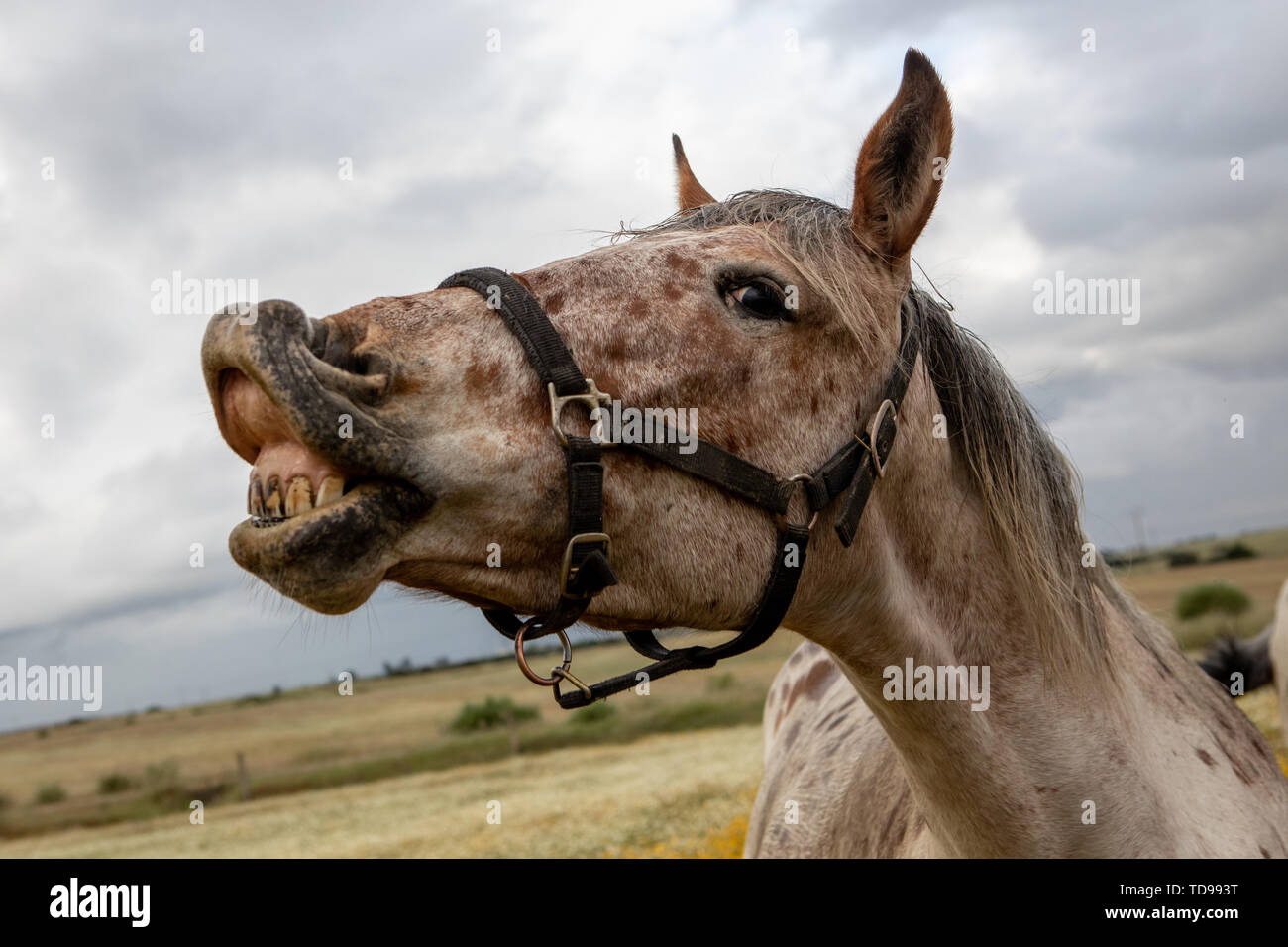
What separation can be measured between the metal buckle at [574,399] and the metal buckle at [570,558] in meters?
0.21

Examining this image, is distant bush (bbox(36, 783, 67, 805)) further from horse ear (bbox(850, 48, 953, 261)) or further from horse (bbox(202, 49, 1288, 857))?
horse ear (bbox(850, 48, 953, 261))

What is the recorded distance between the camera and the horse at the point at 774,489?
1800 millimetres

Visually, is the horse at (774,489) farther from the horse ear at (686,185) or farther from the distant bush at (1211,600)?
the distant bush at (1211,600)

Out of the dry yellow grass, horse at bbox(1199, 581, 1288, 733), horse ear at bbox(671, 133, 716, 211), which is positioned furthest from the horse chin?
the dry yellow grass

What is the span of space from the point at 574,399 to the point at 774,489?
577 mm

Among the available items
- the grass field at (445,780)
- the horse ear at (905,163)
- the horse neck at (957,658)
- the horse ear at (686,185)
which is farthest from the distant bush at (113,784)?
the horse ear at (905,163)

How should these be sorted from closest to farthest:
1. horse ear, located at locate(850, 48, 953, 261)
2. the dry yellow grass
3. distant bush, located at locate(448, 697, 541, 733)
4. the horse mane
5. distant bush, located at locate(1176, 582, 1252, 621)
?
horse ear, located at locate(850, 48, 953, 261), the horse mane, the dry yellow grass, distant bush, located at locate(1176, 582, 1252, 621), distant bush, located at locate(448, 697, 541, 733)

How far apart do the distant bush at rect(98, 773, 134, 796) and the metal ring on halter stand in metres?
34.7

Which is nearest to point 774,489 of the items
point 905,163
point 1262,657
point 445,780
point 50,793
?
point 905,163

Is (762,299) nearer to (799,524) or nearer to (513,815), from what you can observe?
(799,524)

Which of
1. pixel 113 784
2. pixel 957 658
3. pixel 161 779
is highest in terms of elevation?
pixel 957 658

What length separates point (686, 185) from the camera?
3.46 m

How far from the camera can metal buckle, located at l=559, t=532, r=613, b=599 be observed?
6.45ft
